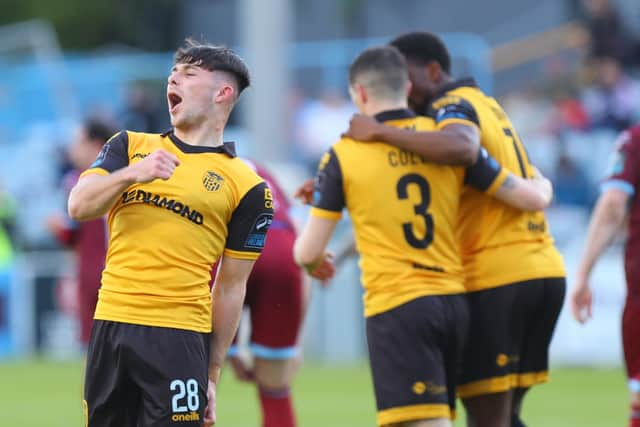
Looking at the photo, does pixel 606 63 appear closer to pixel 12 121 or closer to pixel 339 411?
pixel 339 411

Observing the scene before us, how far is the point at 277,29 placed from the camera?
1861 centimetres

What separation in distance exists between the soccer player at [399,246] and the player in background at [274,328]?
1633 millimetres

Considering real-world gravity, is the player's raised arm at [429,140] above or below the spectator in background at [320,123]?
below

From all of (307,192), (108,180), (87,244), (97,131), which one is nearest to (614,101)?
(87,244)

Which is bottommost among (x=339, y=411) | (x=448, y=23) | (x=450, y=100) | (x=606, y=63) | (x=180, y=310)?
(x=339, y=411)

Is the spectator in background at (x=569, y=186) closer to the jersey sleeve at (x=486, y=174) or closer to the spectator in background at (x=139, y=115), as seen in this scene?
the spectator in background at (x=139, y=115)

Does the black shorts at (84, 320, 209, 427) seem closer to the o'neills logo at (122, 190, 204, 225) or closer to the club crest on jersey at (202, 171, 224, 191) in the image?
the o'neills logo at (122, 190, 204, 225)

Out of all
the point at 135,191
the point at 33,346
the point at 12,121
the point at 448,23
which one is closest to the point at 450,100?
the point at 135,191

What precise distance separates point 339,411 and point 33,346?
27.6 feet

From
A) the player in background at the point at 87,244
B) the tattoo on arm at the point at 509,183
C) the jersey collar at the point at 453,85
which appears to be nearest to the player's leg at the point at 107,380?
the tattoo on arm at the point at 509,183

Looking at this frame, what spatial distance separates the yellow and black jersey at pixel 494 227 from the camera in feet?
23.1

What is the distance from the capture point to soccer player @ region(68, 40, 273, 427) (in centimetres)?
549

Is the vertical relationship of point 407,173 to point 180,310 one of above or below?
above

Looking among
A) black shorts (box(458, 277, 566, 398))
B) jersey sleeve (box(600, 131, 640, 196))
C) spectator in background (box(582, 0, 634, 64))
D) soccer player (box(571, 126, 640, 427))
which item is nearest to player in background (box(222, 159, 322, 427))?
black shorts (box(458, 277, 566, 398))
